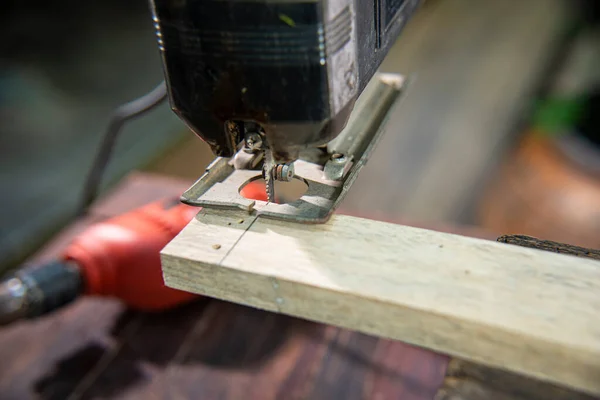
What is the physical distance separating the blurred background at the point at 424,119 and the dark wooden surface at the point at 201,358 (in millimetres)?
1242

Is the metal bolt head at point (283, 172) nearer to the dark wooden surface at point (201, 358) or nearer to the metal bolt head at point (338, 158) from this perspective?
the metal bolt head at point (338, 158)

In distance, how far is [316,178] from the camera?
677mm

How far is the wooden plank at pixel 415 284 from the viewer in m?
0.47

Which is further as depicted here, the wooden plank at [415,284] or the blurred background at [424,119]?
the blurred background at [424,119]

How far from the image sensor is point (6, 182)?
2.50 m

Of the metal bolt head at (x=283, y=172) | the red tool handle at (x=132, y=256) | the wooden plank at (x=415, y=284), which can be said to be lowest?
the red tool handle at (x=132, y=256)

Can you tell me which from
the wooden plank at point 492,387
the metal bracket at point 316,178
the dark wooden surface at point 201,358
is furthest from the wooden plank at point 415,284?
the dark wooden surface at point 201,358

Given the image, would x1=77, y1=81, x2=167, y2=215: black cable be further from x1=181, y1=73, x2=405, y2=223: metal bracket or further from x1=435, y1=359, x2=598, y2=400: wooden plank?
x1=435, y1=359, x2=598, y2=400: wooden plank

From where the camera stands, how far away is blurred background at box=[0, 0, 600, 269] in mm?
2154

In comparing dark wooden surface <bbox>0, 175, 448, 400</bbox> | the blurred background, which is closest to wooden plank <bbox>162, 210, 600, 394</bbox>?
dark wooden surface <bbox>0, 175, 448, 400</bbox>

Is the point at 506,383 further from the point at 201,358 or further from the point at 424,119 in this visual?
the point at 424,119

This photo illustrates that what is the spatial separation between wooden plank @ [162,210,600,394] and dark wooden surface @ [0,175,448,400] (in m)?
0.36

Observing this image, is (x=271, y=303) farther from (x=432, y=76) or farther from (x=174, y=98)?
(x=432, y=76)

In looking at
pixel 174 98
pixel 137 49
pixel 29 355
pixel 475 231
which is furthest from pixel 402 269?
pixel 137 49
